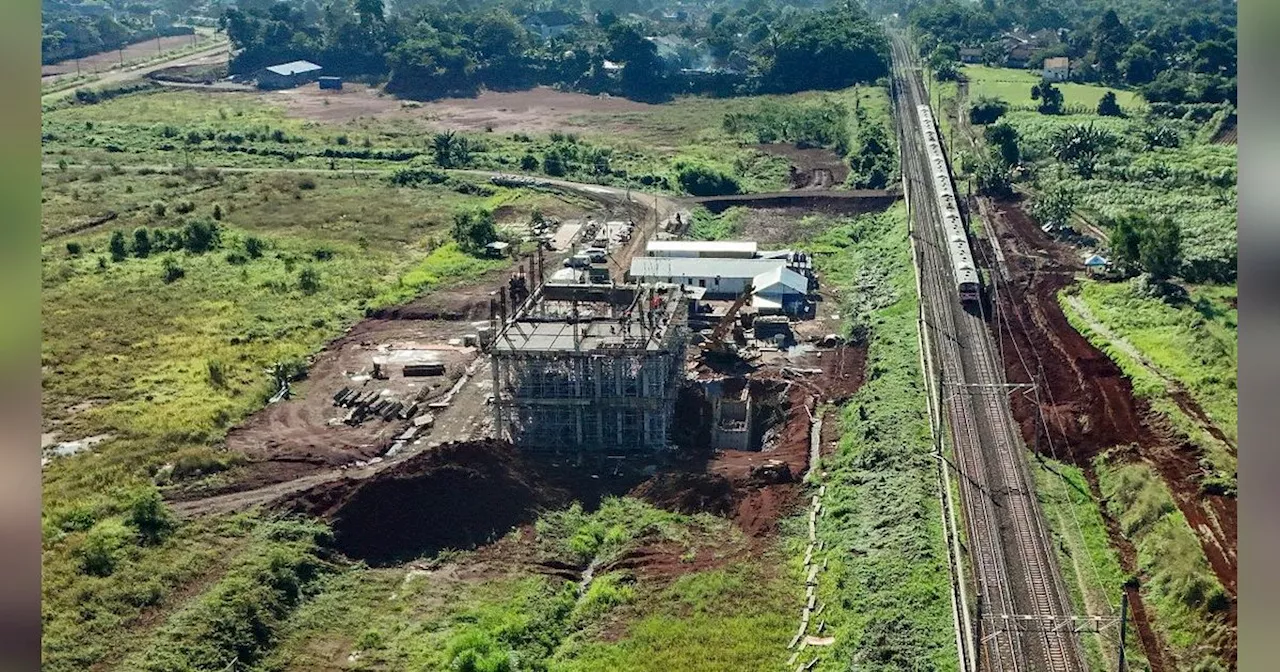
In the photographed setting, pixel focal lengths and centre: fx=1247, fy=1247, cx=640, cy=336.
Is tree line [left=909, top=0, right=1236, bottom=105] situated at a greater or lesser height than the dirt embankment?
greater

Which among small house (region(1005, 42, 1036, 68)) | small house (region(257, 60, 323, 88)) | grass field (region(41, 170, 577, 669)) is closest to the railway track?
grass field (region(41, 170, 577, 669))

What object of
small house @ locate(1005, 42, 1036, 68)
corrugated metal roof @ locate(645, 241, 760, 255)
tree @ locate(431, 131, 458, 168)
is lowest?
corrugated metal roof @ locate(645, 241, 760, 255)

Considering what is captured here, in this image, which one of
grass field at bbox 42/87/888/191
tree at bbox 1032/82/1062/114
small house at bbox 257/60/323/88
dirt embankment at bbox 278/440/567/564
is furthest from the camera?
small house at bbox 257/60/323/88

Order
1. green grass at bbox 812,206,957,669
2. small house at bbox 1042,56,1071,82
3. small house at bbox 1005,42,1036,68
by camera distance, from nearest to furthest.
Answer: green grass at bbox 812,206,957,669 → small house at bbox 1042,56,1071,82 → small house at bbox 1005,42,1036,68

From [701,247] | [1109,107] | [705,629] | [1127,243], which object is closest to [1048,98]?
[1109,107]

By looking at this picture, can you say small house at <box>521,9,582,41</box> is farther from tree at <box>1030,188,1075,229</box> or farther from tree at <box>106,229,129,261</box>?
tree at <box>106,229,129,261</box>

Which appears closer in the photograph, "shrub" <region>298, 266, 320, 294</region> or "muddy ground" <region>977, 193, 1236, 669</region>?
"muddy ground" <region>977, 193, 1236, 669</region>
